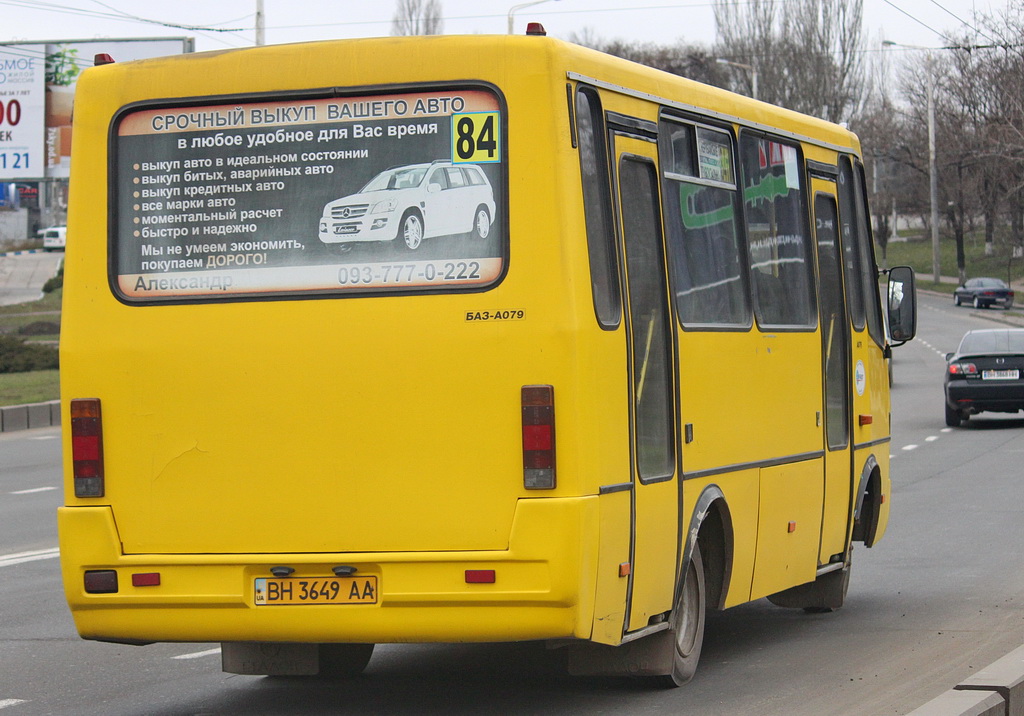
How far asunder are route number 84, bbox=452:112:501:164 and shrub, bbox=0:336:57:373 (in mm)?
30068

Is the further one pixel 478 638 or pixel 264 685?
pixel 264 685

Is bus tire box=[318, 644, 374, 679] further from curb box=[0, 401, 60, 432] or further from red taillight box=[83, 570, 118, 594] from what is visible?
curb box=[0, 401, 60, 432]

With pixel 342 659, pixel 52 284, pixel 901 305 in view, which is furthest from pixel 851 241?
pixel 52 284

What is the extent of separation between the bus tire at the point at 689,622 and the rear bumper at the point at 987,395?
1883cm

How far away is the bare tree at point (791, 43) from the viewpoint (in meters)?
89.8

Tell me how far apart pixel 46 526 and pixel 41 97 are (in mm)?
32371

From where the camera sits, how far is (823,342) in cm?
957

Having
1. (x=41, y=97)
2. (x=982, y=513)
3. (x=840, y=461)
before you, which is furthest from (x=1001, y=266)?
(x=840, y=461)

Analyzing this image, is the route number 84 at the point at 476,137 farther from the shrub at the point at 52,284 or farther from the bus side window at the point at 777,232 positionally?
the shrub at the point at 52,284

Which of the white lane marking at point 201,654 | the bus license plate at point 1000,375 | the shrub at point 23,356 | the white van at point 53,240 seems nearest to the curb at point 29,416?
the shrub at point 23,356

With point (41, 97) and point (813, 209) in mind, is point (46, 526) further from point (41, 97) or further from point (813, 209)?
point (41, 97)

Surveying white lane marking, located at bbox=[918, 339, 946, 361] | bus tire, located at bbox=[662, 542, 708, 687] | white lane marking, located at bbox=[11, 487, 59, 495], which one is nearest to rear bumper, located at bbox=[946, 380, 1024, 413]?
white lane marking, located at bbox=[11, 487, 59, 495]

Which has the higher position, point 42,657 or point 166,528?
point 166,528

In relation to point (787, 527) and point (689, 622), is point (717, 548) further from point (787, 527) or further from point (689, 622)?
point (787, 527)
